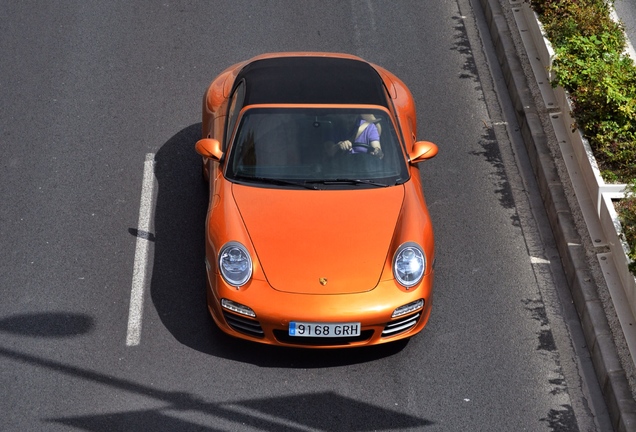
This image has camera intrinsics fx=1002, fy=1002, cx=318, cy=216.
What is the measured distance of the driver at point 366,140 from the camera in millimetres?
8484

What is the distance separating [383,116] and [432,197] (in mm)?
1514

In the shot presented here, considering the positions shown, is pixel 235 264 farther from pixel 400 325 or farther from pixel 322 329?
pixel 400 325

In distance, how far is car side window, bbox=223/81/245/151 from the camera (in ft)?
29.0

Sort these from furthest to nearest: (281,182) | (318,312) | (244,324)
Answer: (281,182), (244,324), (318,312)

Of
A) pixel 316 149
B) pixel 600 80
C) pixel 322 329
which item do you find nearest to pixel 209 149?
pixel 316 149

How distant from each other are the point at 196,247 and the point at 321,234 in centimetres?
163

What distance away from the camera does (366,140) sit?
336 inches

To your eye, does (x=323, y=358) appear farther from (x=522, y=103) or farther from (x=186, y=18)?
(x=186, y=18)

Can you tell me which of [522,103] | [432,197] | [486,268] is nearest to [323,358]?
[486,268]

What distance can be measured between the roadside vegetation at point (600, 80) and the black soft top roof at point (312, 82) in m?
2.23

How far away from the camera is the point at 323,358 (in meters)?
8.11

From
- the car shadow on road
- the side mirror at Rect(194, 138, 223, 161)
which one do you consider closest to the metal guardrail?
the car shadow on road

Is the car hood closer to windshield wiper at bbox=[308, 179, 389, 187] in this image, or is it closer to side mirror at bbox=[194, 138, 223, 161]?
windshield wiper at bbox=[308, 179, 389, 187]

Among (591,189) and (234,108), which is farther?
(591,189)
